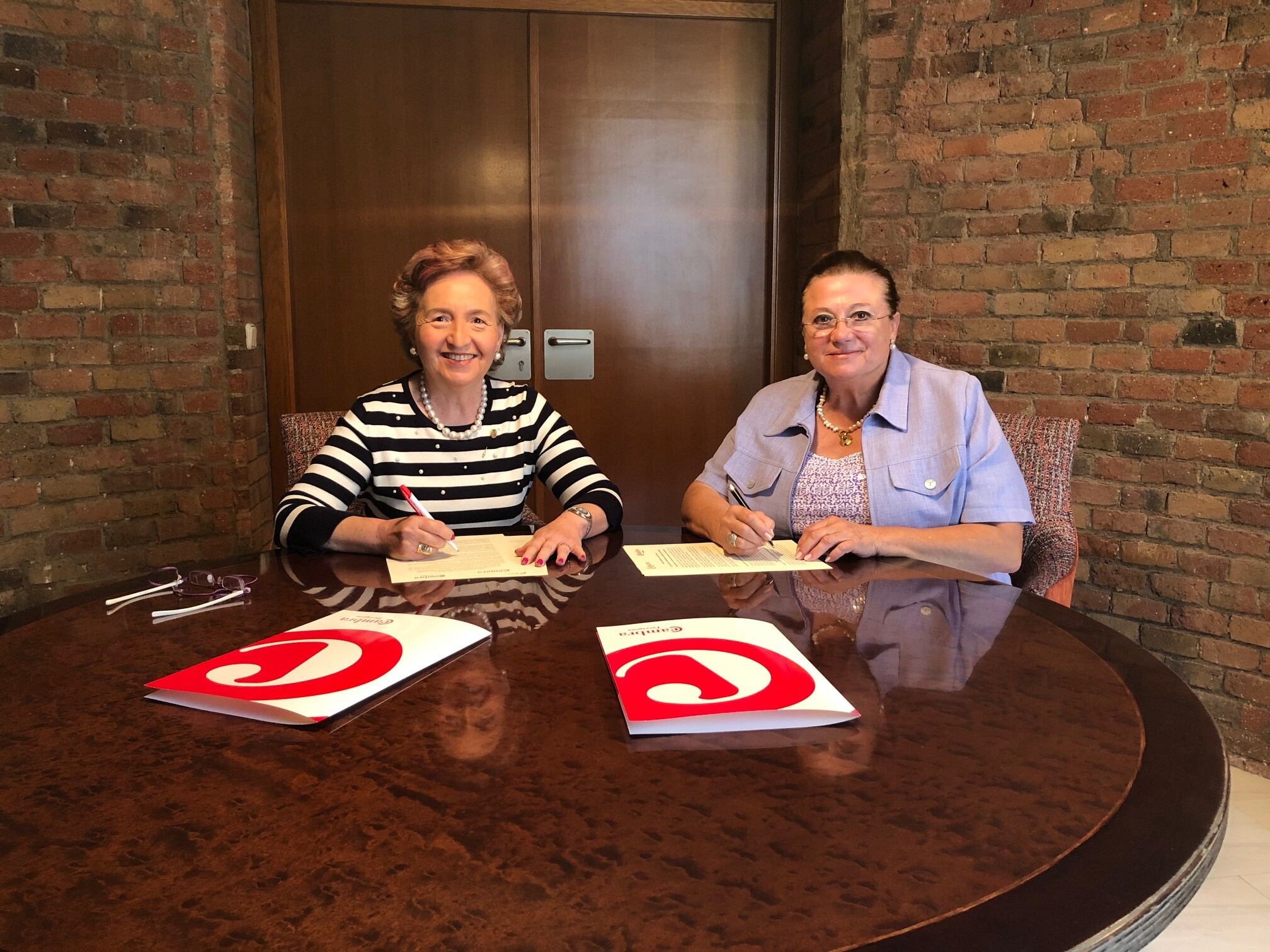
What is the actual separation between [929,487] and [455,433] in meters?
1.02

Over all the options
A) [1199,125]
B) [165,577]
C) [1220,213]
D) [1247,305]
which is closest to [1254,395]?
[1247,305]

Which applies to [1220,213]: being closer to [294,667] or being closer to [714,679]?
[714,679]

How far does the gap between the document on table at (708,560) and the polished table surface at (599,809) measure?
39 cm

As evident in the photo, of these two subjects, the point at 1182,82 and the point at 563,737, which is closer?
the point at 563,737

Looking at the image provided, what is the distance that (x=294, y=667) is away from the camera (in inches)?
40.8

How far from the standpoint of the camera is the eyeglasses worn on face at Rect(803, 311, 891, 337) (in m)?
2.01

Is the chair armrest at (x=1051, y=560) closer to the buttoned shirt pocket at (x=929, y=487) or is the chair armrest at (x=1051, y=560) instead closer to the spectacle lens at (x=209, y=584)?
the buttoned shirt pocket at (x=929, y=487)

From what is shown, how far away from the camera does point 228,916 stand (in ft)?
1.98

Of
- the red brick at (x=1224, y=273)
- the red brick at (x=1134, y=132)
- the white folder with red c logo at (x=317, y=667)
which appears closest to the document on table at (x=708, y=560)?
the white folder with red c logo at (x=317, y=667)

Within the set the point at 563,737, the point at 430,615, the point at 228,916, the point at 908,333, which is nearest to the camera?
the point at 228,916

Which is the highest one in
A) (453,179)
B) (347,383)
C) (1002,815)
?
(453,179)

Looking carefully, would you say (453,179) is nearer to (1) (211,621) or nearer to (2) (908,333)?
(2) (908,333)

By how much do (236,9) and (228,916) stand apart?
10.8 feet

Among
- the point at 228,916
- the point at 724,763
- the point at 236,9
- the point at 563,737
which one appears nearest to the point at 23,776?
the point at 228,916
